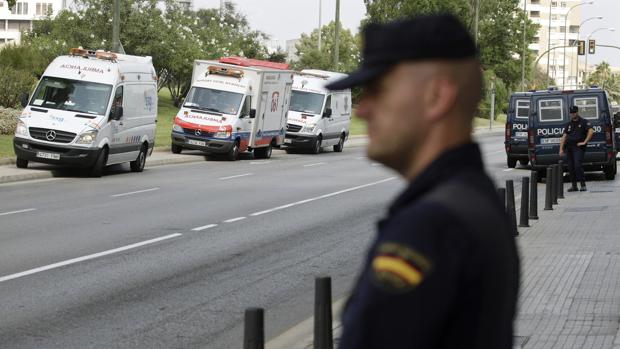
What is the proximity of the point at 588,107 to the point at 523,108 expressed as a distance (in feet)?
11.5

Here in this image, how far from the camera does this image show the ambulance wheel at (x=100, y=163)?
27281mm

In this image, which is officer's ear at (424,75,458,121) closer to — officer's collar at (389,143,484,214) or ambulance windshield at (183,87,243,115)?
officer's collar at (389,143,484,214)

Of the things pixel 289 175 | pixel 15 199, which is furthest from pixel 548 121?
pixel 15 199

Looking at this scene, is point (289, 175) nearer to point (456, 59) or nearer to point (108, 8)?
point (456, 59)

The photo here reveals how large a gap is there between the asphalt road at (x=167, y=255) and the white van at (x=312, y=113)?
15769 mm

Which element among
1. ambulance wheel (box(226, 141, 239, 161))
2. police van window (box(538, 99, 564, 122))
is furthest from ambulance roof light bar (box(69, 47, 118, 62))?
police van window (box(538, 99, 564, 122))

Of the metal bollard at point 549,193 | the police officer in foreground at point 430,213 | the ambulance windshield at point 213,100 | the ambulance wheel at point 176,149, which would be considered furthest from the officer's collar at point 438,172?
the ambulance wheel at point 176,149

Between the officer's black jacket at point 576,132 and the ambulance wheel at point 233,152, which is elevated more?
the officer's black jacket at point 576,132

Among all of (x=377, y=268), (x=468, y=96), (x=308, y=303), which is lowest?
(x=308, y=303)

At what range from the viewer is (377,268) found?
6.99ft

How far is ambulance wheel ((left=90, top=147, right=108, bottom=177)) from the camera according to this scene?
89.5ft

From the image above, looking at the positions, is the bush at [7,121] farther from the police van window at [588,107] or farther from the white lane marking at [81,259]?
the white lane marking at [81,259]

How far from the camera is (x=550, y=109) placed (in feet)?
101

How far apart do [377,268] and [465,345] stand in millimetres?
203
